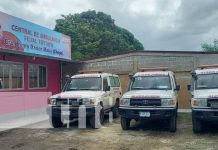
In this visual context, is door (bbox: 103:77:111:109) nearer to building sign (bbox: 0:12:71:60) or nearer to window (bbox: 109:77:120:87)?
window (bbox: 109:77:120:87)

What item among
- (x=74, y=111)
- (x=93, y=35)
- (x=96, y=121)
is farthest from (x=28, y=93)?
(x=93, y=35)

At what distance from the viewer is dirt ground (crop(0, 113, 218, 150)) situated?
8.93 m

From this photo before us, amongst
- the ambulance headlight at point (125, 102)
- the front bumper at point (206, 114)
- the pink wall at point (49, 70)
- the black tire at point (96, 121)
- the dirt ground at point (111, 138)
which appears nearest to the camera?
the dirt ground at point (111, 138)

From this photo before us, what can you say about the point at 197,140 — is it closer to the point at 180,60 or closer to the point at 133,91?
the point at 133,91

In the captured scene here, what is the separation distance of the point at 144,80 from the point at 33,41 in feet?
24.9

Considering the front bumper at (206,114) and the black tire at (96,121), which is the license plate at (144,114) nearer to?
the front bumper at (206,114)

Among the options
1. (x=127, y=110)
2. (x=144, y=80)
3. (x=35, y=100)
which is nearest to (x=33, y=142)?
(x=127, y=110)

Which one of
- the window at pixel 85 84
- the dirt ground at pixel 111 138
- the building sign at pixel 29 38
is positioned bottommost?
the dirt ground at pixel 111 138

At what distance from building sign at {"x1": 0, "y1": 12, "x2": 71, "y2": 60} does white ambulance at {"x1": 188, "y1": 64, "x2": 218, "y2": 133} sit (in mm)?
8807

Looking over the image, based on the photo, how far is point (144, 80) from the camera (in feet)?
40.4

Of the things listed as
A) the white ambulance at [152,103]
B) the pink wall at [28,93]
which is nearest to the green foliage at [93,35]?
the pink wall at [28,93]

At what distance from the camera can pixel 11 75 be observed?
51.1 feet

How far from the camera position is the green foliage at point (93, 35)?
37.6m

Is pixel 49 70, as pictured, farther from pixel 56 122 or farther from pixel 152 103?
pixel 152 103
